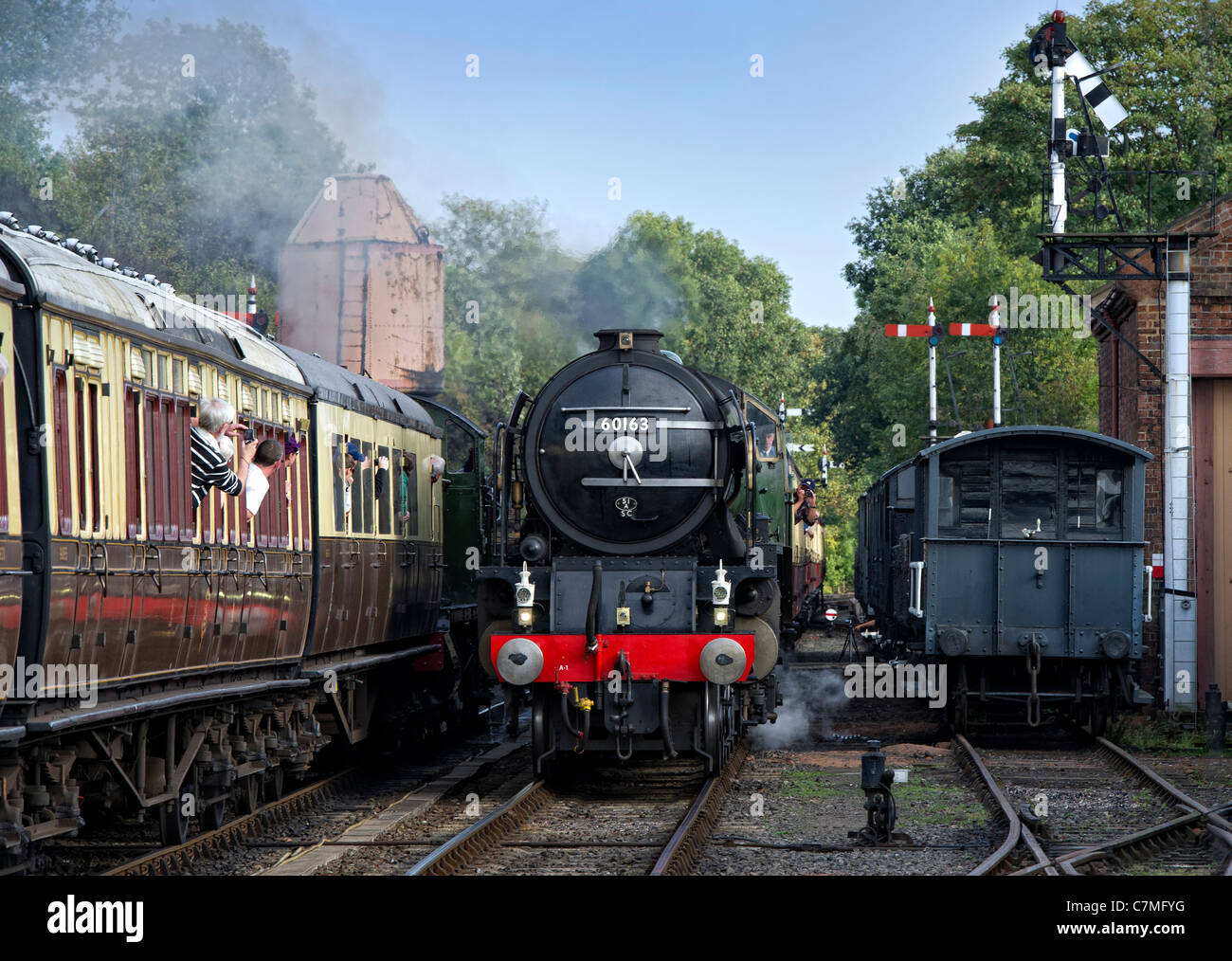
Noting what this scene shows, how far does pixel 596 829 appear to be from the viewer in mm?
10906

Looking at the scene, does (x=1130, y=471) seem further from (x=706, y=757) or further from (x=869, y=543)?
(x=869, y=543)

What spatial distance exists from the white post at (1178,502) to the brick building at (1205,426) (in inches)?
17.8

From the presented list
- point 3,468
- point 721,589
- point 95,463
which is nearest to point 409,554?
point 721,589

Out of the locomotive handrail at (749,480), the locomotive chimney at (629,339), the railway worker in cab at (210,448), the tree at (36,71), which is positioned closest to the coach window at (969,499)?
the locomotive handrail at (749,480)

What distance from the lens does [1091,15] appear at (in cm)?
3631

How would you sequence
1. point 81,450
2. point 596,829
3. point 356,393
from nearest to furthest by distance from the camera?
point 81,450
point 596,829
point 356,393

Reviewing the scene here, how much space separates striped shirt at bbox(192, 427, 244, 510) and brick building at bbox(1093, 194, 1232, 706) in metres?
11.0

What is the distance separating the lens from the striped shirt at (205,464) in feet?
30.5

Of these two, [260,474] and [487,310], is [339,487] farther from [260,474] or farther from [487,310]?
[487,310]

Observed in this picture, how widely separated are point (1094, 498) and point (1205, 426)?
263 cm

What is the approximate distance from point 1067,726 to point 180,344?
37.4 ft

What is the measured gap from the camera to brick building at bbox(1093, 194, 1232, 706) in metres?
17.0

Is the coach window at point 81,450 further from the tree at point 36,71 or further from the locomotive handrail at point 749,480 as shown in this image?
the tree at point 36,71
